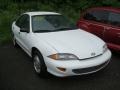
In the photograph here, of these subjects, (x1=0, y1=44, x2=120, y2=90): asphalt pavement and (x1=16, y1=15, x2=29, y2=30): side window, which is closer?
(x1=0, y1=44, x2=120, y2=90): asphalt pavement

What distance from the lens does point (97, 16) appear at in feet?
24.2

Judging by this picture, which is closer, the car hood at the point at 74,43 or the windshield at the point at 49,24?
the car hood at the point at 74,43

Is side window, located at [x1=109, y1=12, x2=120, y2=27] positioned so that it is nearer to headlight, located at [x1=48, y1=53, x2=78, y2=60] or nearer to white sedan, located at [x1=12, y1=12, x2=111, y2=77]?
white sedan, located at [x1=12, y1=12, x2=111, y2=77]

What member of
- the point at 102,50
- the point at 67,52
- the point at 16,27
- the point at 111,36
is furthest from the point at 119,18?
the point at 16,27

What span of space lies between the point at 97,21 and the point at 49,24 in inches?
78.4

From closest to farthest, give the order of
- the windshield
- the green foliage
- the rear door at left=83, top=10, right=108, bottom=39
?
1. the windshield
2. the rear door at left=83, top=10, right=108, bottom=39
3. the green foliage

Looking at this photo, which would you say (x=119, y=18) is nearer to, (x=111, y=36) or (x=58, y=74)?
(x=111, y=36)

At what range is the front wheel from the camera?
198 inches

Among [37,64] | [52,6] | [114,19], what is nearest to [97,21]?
[114,19]

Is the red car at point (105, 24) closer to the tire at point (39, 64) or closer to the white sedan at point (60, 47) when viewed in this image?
the white sedan at point (60, 47)

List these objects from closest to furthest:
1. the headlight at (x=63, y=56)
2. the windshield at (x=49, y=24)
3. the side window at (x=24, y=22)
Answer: the headlight at (x=63, y=56) < the windshield at (x=49, y=24) < the side window at (x=24, y=22)

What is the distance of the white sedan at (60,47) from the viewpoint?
4711mm

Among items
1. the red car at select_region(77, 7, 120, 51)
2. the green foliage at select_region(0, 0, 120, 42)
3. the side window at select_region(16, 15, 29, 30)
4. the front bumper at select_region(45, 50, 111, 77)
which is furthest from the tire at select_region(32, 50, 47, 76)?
the green foliage at select_region(0, 0, 120, 42)

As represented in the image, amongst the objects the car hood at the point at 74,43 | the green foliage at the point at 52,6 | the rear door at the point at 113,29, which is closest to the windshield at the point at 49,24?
the car hood at the point at 74,43
